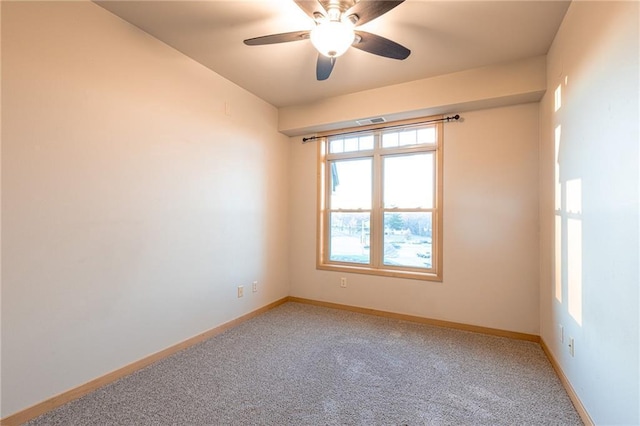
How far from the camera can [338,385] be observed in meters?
2.06

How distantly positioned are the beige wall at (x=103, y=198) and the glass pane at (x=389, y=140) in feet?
6.01

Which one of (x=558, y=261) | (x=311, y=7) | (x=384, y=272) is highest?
(x=311, y=7)

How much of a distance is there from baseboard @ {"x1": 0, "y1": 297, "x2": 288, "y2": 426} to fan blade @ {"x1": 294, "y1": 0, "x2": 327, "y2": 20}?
109 inches

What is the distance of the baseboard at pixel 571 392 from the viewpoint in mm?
1642

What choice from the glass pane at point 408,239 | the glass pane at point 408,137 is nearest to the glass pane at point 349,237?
the glass pane at point 408,239

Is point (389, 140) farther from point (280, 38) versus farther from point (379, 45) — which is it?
point (280, 38)

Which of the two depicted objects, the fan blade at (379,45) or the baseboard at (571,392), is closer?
the baseboard at (571,392)

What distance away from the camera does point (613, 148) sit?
4.57 feet

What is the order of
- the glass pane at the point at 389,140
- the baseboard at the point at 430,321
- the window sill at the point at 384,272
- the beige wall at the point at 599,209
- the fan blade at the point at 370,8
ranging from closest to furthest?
1. the beige wall at the point at 599,209
2. the fan blade at the point at 370,8
3. the baseboard at the point at 430,321
4. the window sill at the point at 384,272
5. the glass pane at the point at 389,140

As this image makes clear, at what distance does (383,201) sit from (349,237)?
2.23ft

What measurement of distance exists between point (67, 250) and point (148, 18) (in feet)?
5.79

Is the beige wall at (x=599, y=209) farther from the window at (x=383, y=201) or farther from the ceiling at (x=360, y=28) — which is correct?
the window at (x=383, y=201)

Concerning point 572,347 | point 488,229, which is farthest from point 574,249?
point 488,229

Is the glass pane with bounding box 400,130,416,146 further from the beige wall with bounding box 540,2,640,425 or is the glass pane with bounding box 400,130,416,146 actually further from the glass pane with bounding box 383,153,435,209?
the beige wall with bounding box 540,2,640,425
